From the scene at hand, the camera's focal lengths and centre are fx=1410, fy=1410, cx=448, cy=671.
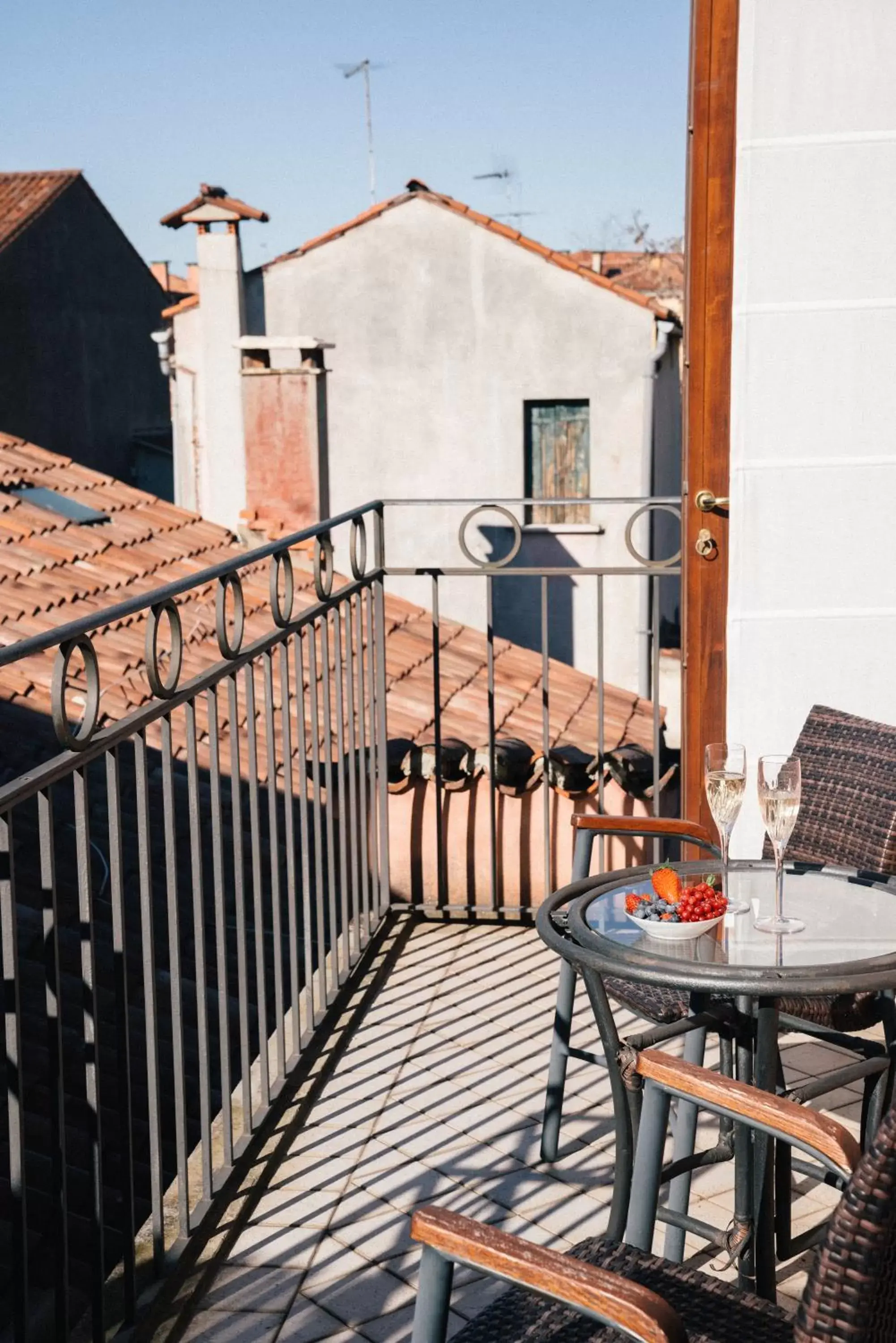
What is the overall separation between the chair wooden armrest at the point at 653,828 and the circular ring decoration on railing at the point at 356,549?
1.03 meters

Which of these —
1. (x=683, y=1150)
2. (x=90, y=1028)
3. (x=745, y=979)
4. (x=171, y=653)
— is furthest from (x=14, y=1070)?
(x=683, y=1150)

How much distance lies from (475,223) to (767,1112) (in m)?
15.6

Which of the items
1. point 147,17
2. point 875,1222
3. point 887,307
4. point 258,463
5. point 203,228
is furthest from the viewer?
point 147,17

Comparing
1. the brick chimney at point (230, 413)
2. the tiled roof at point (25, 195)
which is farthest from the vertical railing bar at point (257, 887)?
the tiled roof at point (25, 195)

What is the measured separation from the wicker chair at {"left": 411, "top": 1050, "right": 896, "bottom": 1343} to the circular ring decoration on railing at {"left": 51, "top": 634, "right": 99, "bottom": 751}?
2.37ft

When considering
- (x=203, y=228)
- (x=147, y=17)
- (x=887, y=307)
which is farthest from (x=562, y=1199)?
(x=147, y=17)

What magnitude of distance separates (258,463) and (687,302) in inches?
211

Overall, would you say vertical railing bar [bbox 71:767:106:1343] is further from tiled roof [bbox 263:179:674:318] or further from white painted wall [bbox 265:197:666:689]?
tiled roof [bbox 263:179:674:318]

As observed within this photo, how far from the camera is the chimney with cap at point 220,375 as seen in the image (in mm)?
15609

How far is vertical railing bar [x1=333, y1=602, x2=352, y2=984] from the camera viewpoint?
3.53m

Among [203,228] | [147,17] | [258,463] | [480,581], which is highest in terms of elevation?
[147,17]

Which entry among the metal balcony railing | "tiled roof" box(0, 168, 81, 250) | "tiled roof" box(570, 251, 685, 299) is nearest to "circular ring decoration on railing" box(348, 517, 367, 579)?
the metal balcony railing

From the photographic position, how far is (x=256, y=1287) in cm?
234

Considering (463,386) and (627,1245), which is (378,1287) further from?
(463,386)
